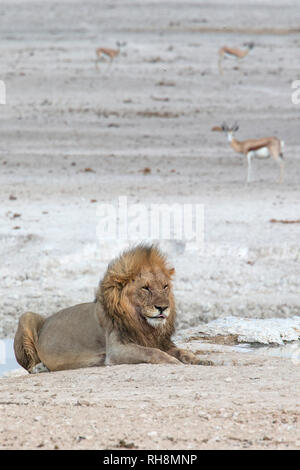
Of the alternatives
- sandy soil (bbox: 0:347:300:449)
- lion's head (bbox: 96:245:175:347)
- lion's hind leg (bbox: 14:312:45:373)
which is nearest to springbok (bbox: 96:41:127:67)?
lion's hind leg (bbox: 14:312:45:373)

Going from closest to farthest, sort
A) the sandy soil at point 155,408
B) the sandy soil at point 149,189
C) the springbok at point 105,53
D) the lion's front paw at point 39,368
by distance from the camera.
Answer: the sandy soil at point 155,408, the sandy soil at point 149,189, the lion's front paw at point 39,368, the springbok at point 105,53

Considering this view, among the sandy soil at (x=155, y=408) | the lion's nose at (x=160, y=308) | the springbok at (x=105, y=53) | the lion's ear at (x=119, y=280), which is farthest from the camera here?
the springbok at (x=105, y=53)

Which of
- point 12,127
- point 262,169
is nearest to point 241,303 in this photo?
point 262,169

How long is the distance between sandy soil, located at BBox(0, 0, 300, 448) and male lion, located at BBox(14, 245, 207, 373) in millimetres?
282

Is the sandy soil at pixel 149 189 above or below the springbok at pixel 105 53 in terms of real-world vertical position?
below

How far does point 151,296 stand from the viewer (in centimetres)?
566

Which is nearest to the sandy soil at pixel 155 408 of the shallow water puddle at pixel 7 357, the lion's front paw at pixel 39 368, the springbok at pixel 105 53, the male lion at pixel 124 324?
the male lion at pixel 124 324

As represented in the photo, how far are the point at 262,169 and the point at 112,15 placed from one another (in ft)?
63.1

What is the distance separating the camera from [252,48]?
2711 centimetres

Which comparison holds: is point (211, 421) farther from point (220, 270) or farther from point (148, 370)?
point (220, 270)

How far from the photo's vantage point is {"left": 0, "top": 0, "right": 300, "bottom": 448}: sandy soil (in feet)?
14.3

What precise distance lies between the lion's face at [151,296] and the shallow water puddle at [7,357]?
1.87m

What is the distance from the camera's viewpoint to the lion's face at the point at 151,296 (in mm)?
5594

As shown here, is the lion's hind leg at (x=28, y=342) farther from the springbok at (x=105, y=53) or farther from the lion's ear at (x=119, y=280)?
the springbok at (x=105, y=53)
